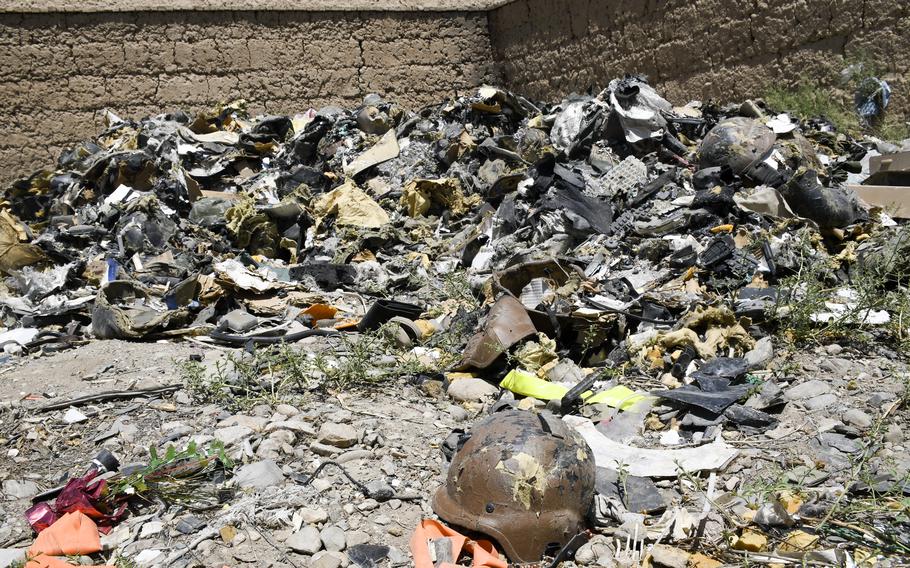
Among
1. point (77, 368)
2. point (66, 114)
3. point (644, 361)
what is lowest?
point (644, 361)

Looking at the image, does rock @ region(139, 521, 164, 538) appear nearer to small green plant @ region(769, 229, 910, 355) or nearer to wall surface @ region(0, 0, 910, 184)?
small green plant @ region(769, 229, 910, 355)

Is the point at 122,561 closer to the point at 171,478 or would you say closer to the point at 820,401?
the point at 171,478

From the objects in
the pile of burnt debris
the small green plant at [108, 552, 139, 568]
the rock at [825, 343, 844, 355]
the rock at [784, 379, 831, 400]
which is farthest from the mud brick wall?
the small green plant at [108, 552, 139, 568]

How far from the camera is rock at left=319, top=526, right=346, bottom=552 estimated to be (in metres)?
2.76

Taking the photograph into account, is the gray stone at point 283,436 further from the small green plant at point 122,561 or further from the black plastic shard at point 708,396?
the black plastic shard at point 708,396

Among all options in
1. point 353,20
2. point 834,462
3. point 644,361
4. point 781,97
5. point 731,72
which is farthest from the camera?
point 353,20

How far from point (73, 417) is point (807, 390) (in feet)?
11.9

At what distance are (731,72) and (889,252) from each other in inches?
183

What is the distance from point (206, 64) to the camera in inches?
422

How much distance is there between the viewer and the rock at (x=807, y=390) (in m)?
3.68

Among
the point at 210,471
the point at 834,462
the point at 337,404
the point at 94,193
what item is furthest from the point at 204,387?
the point at 94,193

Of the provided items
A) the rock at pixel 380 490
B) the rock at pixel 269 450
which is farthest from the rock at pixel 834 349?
the rock at pixel 269 450

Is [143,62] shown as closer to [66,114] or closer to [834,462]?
[66,114]

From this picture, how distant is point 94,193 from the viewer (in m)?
8.38
